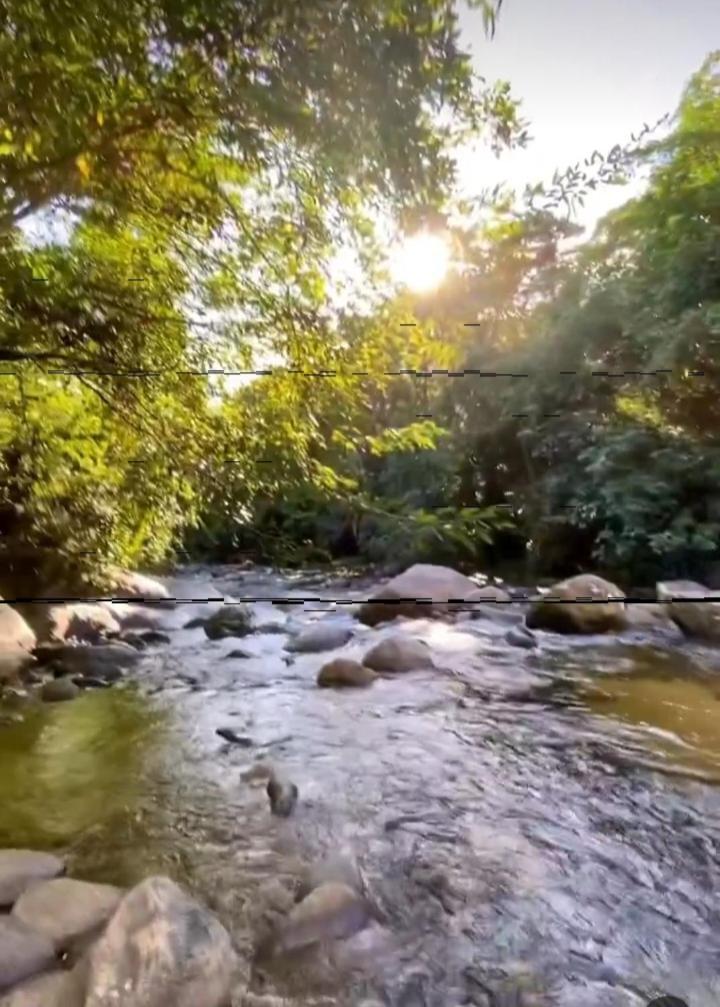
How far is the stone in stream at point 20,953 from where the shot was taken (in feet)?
3.75

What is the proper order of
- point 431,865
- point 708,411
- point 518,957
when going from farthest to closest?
point 708,411
point 431,865
point 518,957

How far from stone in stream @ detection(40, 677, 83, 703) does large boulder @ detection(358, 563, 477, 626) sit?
8.41 feet

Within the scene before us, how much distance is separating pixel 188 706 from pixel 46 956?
1.83m

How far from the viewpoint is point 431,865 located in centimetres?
165

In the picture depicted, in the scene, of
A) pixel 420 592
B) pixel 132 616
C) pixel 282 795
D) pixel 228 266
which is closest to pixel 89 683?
pixel 282 795

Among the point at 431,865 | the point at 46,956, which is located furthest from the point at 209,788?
the point at 46,956

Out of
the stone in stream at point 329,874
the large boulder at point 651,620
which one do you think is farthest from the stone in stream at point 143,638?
the large boulder at point 651,620

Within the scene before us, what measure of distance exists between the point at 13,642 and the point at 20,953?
265 cm

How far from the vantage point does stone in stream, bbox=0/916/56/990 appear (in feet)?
3.75

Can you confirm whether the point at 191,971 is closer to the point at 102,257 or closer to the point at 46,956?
the point at 46,956

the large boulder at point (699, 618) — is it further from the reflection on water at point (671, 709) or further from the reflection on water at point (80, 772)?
the reflection on water at point (80, 772)

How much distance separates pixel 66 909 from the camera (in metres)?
1.33

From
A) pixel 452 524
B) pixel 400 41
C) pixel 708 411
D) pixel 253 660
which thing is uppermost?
pixel 400 41

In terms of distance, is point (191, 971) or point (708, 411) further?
point (708, 411)
